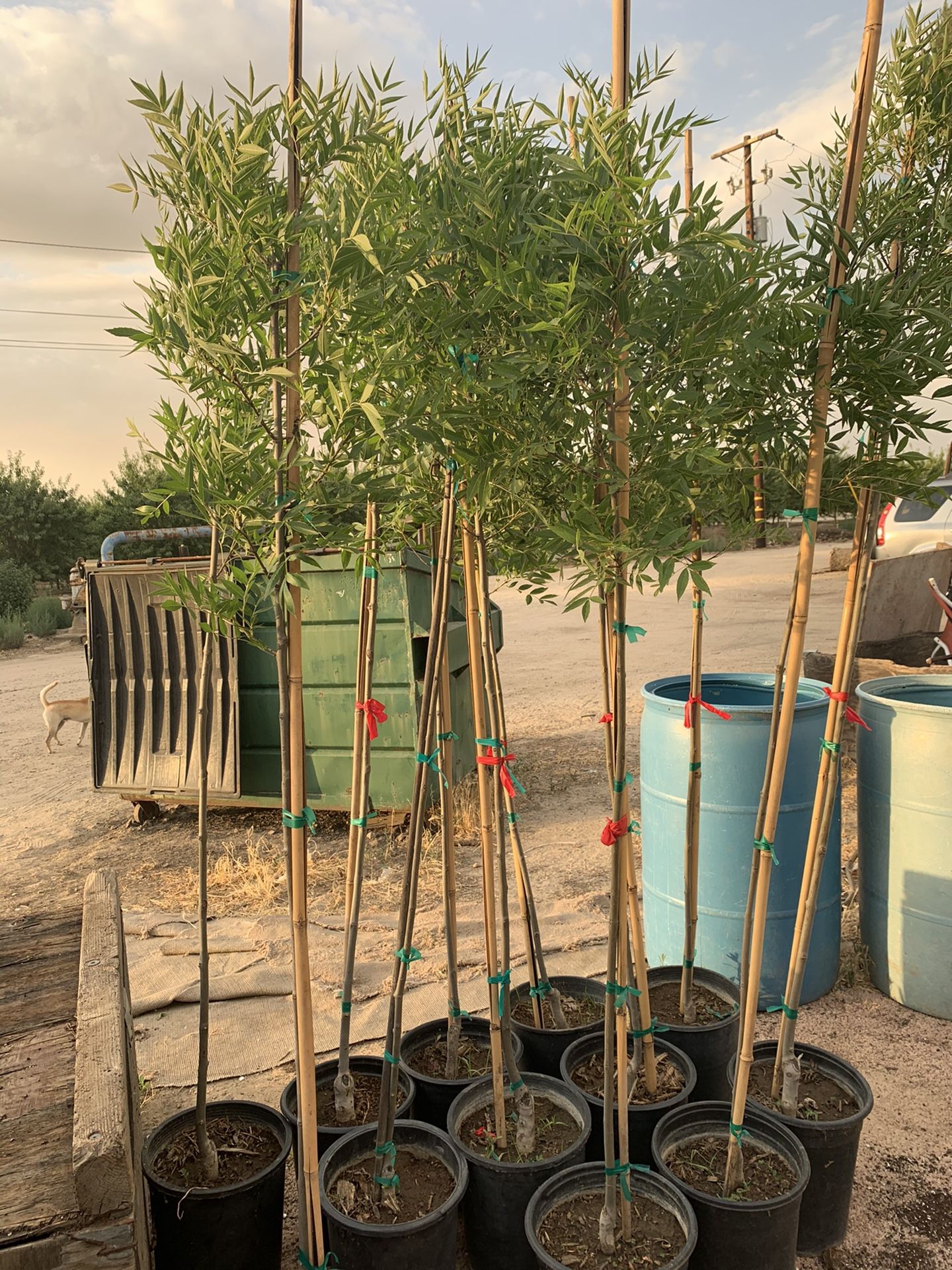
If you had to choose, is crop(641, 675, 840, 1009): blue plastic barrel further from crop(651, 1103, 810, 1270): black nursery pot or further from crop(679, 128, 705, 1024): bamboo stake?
crop(651, 1103, 810, 1270): black nursery pot

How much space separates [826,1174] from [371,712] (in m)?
1.62

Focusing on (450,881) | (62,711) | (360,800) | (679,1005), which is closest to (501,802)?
(450,881)

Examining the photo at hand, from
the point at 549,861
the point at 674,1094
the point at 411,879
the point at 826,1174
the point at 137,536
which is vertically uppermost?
the point at 137,536

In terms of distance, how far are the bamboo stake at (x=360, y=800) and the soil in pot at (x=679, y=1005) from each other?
97cm

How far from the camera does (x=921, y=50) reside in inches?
89.3

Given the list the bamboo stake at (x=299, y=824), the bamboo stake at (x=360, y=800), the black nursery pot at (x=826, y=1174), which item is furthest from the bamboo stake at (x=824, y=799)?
the bamboo stake at (x=299, y=824)

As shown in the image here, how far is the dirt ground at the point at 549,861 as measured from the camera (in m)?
2.60

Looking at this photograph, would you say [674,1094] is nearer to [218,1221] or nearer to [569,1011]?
[569,1011]

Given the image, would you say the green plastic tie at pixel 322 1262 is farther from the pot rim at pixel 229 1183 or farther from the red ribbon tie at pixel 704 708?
the red ribbon tie at pixel 704 708

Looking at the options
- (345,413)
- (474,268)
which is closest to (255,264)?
(345,413)

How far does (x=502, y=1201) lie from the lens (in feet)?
6.99

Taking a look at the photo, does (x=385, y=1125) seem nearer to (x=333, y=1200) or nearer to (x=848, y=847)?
(x=333, y=1200)

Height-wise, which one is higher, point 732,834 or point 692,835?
point 692,835

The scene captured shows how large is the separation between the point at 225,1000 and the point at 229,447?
2816mm
